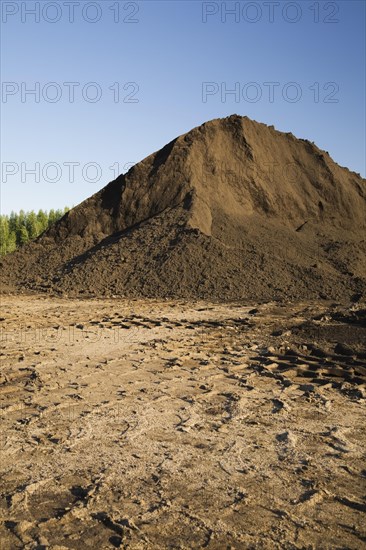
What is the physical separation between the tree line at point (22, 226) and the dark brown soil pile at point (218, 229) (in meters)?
33.4

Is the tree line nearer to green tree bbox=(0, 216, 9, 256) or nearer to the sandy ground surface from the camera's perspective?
green tree bbox=(0, 216, 9, 256)

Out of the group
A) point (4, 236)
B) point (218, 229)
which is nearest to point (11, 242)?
point (4, 236)

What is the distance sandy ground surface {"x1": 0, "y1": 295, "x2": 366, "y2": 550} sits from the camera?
363cm

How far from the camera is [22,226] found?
65.2 meters

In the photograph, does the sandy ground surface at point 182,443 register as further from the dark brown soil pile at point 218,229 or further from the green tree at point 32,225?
the green tree at point 32,225

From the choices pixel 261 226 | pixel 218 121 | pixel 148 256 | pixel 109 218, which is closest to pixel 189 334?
pixel 148 256

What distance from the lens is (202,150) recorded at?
29891 mm

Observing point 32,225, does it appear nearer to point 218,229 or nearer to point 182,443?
point 218,229

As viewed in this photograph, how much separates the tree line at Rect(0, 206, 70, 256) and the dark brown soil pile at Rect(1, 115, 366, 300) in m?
33.4

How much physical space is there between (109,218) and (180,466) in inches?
995

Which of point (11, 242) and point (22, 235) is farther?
point (22, 235)

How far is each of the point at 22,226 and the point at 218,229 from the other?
4482 cm

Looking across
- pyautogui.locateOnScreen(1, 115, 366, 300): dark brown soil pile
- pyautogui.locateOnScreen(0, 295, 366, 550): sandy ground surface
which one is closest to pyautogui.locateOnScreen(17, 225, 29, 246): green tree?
pyautogui.locateOnScreen(1, 115, 366, 300): dark brown soil pile

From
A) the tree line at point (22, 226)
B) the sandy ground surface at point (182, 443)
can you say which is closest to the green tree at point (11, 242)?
the tree line at point (22, 226)
